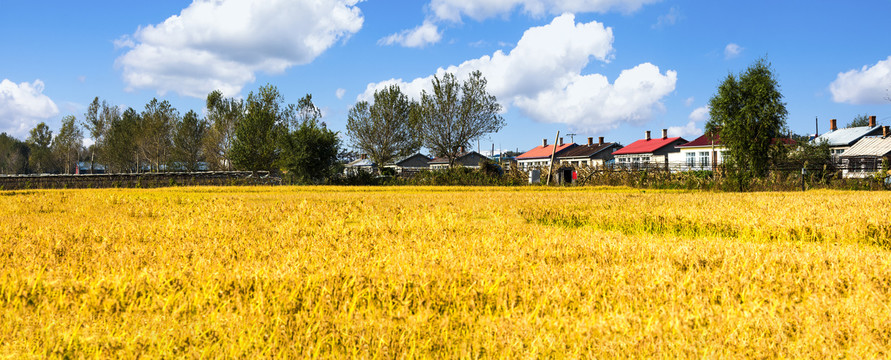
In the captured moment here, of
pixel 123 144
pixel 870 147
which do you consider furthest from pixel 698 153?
pixel 123 144

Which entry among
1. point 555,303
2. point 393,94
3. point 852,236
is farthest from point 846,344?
point 393,94

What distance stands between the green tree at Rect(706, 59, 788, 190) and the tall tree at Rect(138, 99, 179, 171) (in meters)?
67.0

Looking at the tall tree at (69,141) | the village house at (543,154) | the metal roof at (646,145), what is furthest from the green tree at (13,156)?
the metal roof at (646,145)

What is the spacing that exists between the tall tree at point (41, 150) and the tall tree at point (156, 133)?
1246 inches

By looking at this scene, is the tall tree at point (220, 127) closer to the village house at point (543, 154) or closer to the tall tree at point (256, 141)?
the tall tree at point (256, 141)

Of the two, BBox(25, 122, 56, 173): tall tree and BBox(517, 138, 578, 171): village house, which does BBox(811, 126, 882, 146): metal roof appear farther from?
BBox(25, 122, 56, 173): tall tree

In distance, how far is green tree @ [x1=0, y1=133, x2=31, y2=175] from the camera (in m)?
106

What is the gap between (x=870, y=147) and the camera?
60.6 metres

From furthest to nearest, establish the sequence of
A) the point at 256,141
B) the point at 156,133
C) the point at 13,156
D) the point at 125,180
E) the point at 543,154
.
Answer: the point at 13,156 < the point at 543,154 < the point at 156,133 < the point at 256,141 < the point at 125,180

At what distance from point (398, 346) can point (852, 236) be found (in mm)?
7272

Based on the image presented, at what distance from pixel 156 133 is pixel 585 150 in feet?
A: 203

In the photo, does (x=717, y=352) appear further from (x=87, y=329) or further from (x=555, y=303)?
(x=87, y=329)

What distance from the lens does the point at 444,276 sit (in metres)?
4.12

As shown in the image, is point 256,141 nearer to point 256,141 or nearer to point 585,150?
point 256,141
